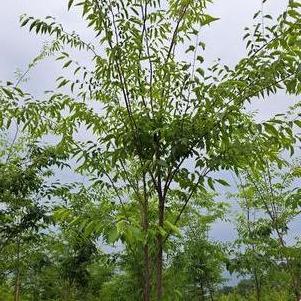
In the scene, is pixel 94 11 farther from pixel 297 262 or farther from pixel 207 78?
pixel 297 262

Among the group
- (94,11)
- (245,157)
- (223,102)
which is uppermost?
(94,11)

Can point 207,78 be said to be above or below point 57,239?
below

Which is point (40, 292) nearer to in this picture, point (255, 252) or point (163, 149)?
point (255, 252)

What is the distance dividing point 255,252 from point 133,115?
39.6ft

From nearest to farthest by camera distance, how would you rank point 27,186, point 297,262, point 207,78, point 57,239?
point 207,78 → point 27,186 → point 297,262 → point 57,239

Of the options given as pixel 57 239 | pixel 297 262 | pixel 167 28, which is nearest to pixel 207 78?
pixel 167 28

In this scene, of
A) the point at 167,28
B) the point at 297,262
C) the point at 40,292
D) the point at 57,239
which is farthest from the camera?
the point at 40,292

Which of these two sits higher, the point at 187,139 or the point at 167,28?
the point at 167,28

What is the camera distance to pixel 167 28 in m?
5.92

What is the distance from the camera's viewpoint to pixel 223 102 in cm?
499

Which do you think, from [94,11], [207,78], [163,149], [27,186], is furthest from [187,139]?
[27,186]

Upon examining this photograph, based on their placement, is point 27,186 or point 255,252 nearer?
point 27,186

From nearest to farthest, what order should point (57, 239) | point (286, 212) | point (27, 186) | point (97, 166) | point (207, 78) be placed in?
point (207, 78), point (97, 166), point (27, 186), point (286, 212), point (57, 239)

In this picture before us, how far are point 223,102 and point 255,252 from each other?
39.8 feet
